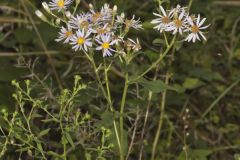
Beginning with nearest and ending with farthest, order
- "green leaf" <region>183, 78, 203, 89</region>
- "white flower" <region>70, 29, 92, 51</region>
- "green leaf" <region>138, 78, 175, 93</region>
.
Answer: "white flower" <region>70, 29, 92, 51</region> < "green leaf" <region>138, 78, 175, 93</region> < "green leaf" <region>183, 78, 203, 89</region>

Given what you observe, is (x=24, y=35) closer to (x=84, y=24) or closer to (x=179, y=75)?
(x=179, y=75)

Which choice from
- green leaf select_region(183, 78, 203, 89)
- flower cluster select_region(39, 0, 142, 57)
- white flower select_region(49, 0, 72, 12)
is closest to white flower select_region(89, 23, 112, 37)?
flower cluster select_region(39, 0, 142, 57)

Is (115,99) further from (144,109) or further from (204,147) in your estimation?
(204,147)

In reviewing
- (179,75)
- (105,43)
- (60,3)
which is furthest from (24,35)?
(105,43)

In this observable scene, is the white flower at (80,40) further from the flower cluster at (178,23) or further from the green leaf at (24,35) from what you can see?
the green leaf at (24,35)

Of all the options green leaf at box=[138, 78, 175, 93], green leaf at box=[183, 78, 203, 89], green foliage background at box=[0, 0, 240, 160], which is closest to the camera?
green leaf at box=[138, 78, 175, 93]

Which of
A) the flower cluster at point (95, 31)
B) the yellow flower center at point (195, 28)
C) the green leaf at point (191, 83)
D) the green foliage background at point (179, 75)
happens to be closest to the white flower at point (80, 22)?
the flower cluster at point (95, 31)

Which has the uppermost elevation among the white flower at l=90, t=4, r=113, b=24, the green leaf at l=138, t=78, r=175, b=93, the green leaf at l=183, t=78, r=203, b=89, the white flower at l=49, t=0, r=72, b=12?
the white flower at l=49, t=0, r=72, b=12

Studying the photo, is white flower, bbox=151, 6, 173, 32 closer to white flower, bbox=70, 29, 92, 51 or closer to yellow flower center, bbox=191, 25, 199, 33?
yellow flower center, bbox=191, 25, 199, 33

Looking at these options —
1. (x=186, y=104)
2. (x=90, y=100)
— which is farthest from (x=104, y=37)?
(x=186, y=104)
